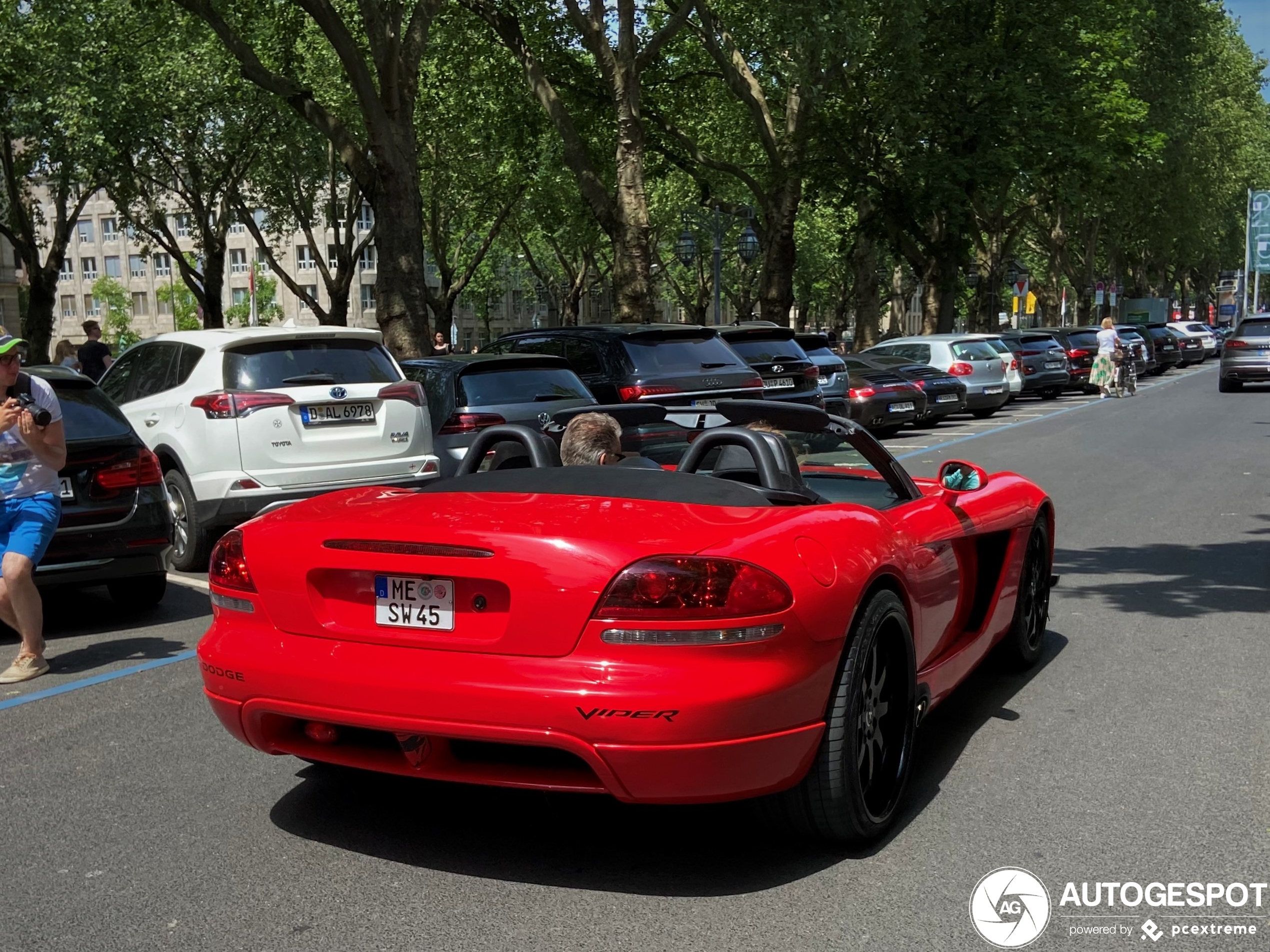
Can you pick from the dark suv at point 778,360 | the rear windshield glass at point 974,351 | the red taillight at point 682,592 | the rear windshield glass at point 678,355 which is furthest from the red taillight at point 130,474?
the rear windshield glass at point 974,351

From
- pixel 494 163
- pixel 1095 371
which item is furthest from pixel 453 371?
pixel 494 163

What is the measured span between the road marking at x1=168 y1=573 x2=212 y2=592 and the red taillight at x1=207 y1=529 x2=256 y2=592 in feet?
16.4

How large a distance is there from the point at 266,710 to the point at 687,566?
125cm

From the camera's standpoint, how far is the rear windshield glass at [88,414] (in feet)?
25.4

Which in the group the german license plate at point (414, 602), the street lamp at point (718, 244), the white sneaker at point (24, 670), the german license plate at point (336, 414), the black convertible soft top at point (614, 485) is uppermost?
the street lamp at point (718, 244)

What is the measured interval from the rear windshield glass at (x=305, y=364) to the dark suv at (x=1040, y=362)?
77.3ft

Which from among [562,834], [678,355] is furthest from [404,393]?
[562,834]

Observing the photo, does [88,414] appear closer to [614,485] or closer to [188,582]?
[188,582]

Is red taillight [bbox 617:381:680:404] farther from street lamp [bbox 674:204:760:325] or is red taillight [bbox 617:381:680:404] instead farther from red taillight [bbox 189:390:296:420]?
street lamp [bbox 674:204:760:325]

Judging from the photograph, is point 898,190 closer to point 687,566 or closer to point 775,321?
point 775,321

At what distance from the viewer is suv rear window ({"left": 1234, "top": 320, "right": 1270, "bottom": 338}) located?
109 feet

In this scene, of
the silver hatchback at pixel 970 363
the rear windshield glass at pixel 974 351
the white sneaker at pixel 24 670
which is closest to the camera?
the white sneaker at pixel 24 670

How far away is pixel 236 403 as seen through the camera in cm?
974

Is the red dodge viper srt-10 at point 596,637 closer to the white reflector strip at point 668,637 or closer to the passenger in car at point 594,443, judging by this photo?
the white reflector strip at point 668,637
